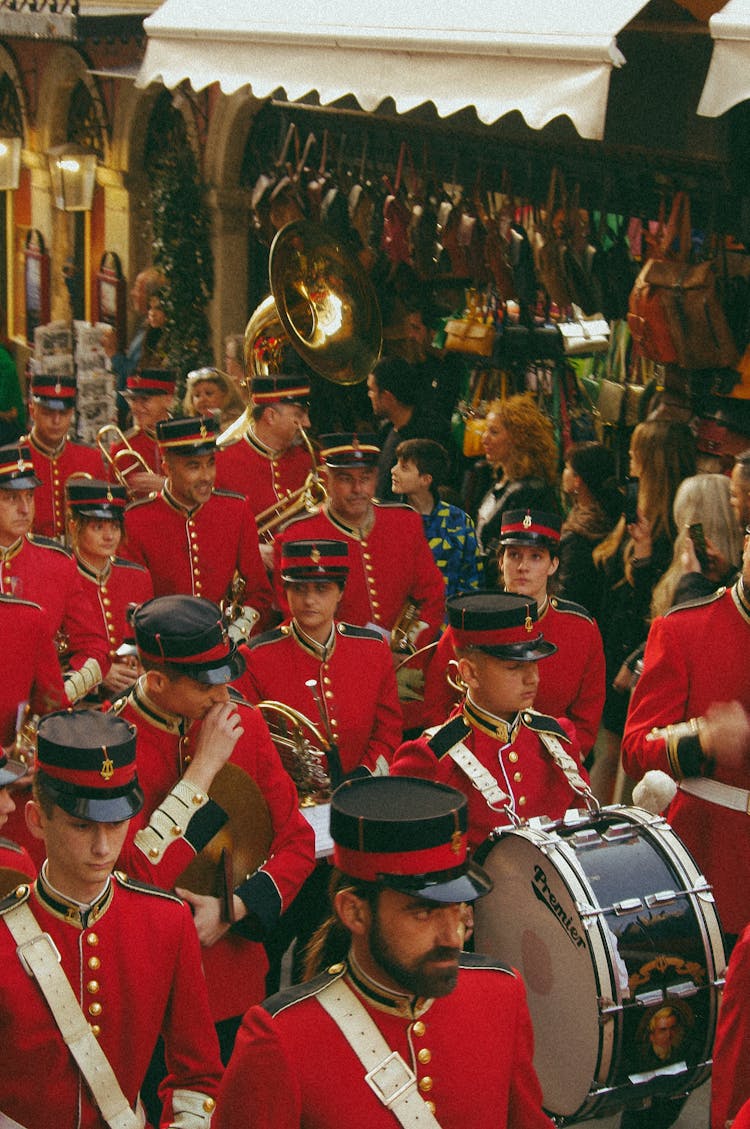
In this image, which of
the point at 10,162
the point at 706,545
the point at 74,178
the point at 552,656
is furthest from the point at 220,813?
the point at 10,162

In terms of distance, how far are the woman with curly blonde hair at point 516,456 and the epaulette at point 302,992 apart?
491cm

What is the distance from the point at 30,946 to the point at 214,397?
634cm

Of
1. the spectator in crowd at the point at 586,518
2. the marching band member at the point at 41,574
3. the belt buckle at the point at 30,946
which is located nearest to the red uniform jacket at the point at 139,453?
the marching band member at the point at 41,574

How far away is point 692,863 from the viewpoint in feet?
13.8

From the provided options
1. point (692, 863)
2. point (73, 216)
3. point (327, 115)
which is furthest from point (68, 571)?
point (73, 216)

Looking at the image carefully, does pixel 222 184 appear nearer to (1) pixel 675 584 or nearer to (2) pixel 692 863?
(1) pixel 675 584

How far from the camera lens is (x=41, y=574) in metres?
6.57

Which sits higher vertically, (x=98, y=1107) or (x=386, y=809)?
(x=386, y=809)

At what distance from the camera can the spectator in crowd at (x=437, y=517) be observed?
762cm

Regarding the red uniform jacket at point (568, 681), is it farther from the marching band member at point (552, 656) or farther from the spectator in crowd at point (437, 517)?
the spectator in crowd at point (437, 517)

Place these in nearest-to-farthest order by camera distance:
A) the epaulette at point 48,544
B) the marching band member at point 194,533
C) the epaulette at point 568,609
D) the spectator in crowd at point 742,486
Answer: the spectator in crowd at point 742,486 < the epaulette at point 568,609 < the epaulette at point 48,544 < the marching band member at point 194,533

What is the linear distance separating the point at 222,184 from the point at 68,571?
271 inches

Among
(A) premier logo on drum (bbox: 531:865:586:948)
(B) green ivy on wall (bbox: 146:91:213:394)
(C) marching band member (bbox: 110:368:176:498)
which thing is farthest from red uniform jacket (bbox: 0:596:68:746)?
(B) green ivy on wall (bbox: 146:91:213:394)

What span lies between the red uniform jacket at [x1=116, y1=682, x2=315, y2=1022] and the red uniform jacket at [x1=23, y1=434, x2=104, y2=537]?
14.0 ft
